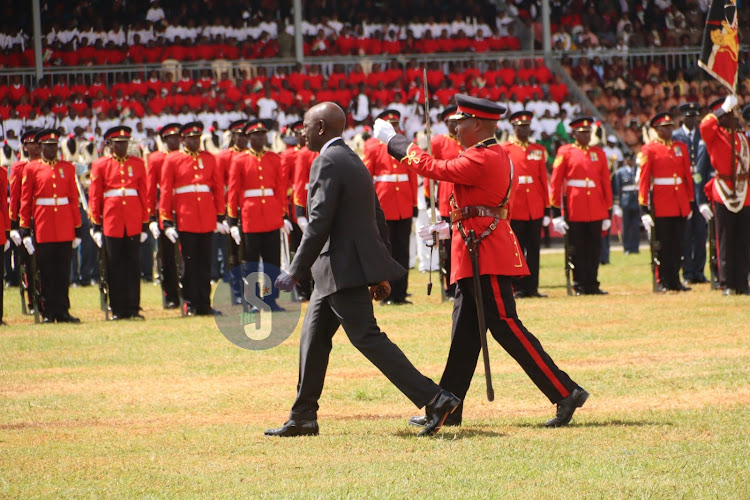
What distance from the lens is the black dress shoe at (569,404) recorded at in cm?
695

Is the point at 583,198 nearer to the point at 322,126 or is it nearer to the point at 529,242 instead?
the point at 529,242

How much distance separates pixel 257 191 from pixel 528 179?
3344mm

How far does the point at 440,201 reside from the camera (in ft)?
45.3

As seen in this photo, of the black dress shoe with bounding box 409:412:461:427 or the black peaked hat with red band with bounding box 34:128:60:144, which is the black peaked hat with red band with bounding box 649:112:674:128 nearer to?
the black peaked hat with red band with bounding box 34:128:60:144

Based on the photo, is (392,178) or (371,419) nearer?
(371,419)

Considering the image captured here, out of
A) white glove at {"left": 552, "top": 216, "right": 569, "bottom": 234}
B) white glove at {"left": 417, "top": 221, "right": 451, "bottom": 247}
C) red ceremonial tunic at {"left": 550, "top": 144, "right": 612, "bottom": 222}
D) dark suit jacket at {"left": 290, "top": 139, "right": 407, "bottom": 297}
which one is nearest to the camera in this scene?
dark suit jacket at {"left": 290, "top": 139, "right": 407, "bottom": 297}

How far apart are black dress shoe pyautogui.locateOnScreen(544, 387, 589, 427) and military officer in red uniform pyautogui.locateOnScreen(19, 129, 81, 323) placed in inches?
311

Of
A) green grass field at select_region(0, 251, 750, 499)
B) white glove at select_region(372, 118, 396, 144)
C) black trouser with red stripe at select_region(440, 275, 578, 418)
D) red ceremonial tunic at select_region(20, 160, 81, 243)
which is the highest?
white glove at select_region(372, 118, 396, 144)

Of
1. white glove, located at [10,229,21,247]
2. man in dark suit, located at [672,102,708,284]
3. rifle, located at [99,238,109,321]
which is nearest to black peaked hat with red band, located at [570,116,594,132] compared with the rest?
man in dark suit, located at [672,102,708,284]

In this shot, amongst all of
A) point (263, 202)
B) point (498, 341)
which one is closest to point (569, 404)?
point (498, 341)

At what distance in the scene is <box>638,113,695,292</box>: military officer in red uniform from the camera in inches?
579

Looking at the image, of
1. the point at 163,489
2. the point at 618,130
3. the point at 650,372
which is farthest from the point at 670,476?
the point at 618,130

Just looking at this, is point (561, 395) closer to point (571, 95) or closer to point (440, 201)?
point (440, 201)

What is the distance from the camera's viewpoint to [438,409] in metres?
6.70
